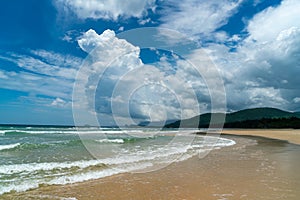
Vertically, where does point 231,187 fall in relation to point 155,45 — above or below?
below

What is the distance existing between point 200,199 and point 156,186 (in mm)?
1591

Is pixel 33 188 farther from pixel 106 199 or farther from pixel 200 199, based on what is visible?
pixel 200 199

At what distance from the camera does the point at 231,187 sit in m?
6.64

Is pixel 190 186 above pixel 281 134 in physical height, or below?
below

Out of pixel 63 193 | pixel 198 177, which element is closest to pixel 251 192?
pixel 198 177

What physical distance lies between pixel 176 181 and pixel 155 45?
32.4 ft

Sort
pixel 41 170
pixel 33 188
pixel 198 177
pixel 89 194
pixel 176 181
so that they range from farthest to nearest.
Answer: pixel 41 170 < pixel 198 177 < pixel 176 181 < pixel 33 188 < pixel 89 194

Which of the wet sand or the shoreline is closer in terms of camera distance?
the wet sand

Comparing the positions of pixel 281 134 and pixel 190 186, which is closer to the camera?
pixel 190 186

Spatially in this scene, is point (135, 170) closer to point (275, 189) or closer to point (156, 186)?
point (156, 186)

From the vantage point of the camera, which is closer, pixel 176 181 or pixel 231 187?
pixel 231 187

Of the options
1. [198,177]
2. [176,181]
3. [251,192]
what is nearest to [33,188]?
[176,181]

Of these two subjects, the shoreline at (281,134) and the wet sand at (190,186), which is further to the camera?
the shoreline at (281,134)

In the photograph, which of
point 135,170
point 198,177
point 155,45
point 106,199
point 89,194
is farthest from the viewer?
point 155,45
